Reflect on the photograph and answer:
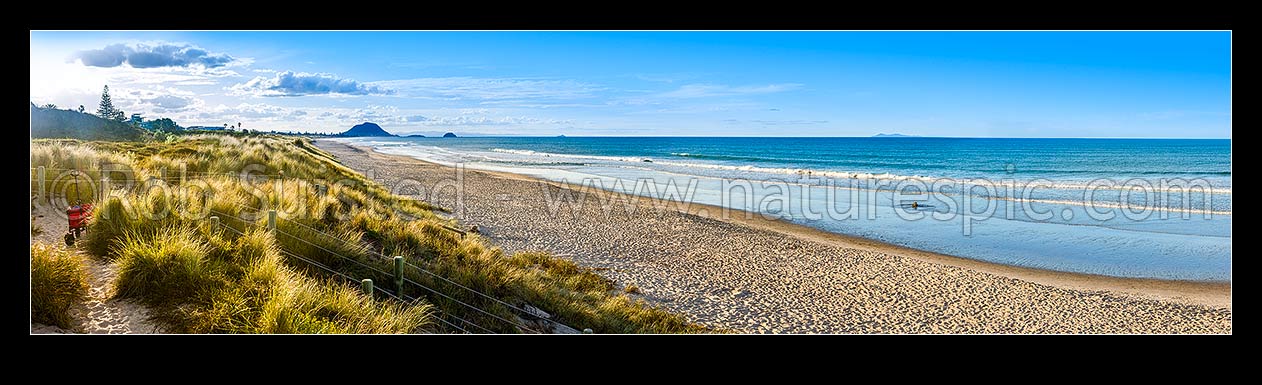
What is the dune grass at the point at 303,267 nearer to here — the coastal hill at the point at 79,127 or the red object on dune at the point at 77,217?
the red object on dune at the point at 77,217

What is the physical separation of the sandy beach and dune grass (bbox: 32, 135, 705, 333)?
1031 millimetres

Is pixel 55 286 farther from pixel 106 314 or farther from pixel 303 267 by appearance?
pixel 303 267

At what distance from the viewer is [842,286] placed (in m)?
10.5

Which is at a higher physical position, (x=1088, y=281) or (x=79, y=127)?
(x=79, y=127)

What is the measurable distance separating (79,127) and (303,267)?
2872 cm

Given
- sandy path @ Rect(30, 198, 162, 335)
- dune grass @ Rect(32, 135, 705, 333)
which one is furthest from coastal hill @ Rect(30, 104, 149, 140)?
sandy path @ Rect(30, 198, 162, 335)

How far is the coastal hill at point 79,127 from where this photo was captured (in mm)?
24942

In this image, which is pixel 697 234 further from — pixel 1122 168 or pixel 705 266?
pixel 1122 168

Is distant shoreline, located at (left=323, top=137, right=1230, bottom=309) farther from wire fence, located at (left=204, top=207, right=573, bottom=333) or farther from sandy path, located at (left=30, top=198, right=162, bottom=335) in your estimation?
sandy path, located at (left=30, top=198, right=162, bottom=335)

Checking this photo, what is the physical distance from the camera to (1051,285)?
35.8 feet

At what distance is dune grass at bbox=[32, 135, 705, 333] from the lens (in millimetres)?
5191

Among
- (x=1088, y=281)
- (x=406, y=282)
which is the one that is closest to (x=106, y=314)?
(x=406, y=282)

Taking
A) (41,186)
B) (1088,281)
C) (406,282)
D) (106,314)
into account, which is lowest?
(1088,281)
